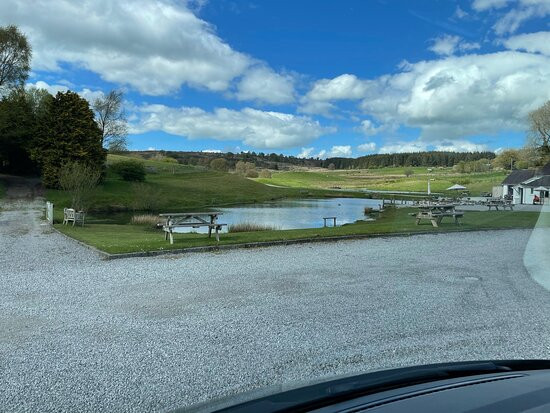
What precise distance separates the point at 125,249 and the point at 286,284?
19.7 ft

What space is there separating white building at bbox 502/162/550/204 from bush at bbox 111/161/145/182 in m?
49.0

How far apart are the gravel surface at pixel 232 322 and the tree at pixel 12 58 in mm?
48887

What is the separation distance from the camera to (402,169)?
155750 millimetres

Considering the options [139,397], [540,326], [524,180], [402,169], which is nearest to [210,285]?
[139,397]

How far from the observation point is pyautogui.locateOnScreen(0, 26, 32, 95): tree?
166 ft

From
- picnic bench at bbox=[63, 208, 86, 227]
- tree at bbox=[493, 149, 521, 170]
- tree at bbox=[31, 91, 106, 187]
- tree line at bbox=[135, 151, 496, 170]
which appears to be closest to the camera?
picnic bench at bbox=[63, 208, 86, 227]

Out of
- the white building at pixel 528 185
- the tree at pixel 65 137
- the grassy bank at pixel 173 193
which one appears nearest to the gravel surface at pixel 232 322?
the grassy bank at pixel 173 193

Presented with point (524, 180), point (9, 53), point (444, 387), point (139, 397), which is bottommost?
point (139, 397)

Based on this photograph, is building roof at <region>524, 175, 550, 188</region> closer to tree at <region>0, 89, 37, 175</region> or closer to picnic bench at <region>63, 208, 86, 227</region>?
picnic bench at <region>63, 208, 86, 227</region>

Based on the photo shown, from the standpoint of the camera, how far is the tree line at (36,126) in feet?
155

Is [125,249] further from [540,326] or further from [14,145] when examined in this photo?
[14,145]

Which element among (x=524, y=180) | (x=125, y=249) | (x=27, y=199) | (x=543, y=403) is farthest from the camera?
(x=524, y=180)

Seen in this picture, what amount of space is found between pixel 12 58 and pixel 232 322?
56779mm

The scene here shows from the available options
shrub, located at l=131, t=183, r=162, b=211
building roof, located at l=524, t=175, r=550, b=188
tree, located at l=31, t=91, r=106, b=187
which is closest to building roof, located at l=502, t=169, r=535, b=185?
building roof, located at l=524, t=175, r=550, b=188
